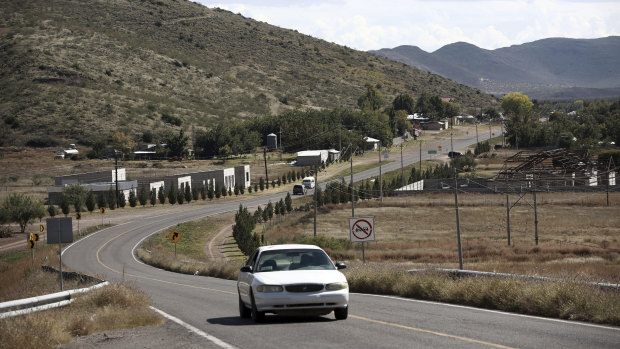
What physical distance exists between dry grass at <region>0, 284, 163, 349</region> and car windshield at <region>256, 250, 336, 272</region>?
8.28 feet

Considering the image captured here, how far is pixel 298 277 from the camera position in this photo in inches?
573

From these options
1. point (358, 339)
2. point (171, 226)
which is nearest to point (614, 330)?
point (358, 339)

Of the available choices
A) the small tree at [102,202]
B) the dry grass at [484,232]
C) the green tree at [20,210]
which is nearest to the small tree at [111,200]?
the small tree at [102,202]

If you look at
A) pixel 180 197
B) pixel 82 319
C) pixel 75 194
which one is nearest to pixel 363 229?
pixel 82 319

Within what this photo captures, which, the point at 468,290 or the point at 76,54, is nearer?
the point at 468,290

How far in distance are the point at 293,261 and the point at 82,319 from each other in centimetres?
448

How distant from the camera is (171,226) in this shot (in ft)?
270

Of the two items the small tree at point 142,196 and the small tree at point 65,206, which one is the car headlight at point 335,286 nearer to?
the small tree at point 65,206

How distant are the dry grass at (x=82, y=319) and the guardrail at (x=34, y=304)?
172 millimetres

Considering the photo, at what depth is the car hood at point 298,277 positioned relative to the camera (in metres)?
14.3

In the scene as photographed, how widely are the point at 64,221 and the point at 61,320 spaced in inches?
448

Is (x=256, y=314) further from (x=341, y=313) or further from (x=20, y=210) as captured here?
(x=20, y=210)

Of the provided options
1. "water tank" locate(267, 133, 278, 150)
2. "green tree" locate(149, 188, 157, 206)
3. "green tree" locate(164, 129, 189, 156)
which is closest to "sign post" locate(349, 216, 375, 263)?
"green tree" locate(149, 188, 157, 206)

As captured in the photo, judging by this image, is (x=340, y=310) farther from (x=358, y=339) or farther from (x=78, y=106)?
(x=78, y=106)
